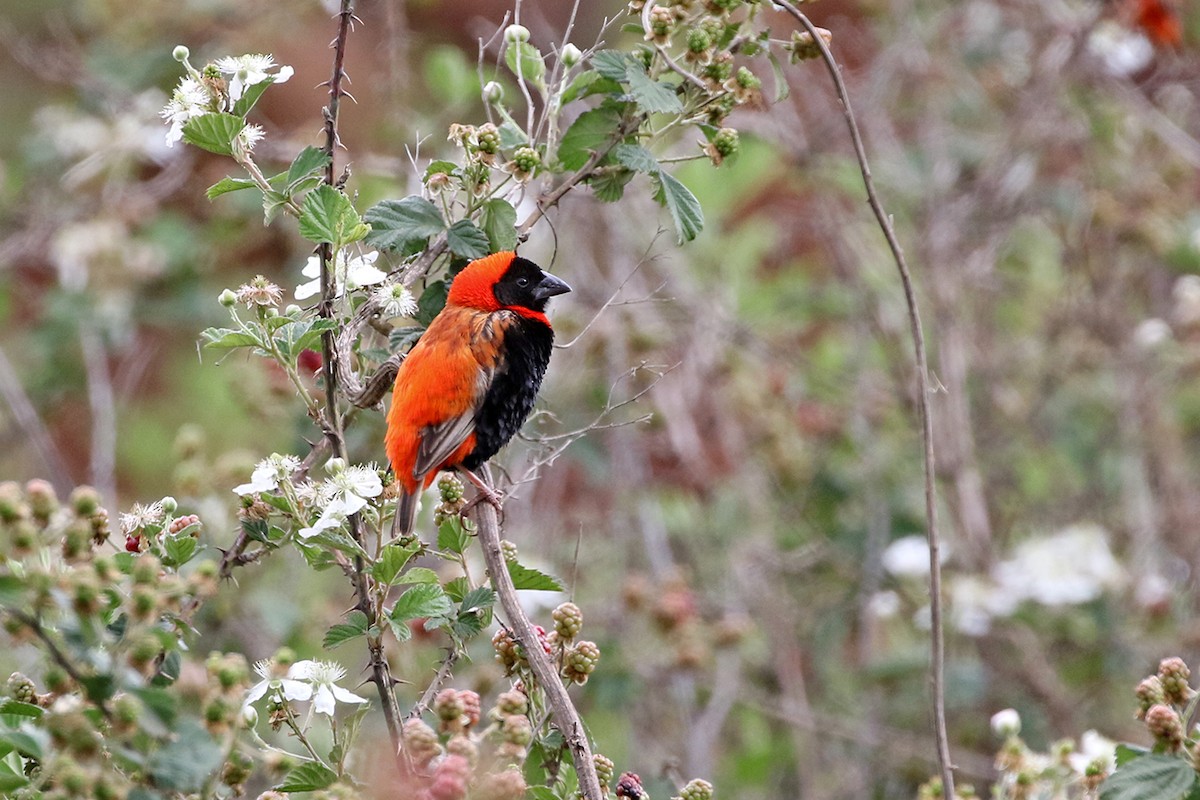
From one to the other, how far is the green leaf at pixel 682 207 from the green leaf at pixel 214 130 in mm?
818

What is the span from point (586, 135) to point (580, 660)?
1046 mm

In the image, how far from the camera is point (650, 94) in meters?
2.54

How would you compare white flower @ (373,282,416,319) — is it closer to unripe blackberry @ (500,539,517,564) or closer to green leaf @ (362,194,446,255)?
green leaf @ (362,194,446,255)

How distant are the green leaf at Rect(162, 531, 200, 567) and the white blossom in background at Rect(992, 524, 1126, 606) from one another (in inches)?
148

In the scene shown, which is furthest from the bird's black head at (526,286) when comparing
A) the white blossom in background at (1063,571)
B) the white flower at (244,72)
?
the white blossom in background at (1063,571)

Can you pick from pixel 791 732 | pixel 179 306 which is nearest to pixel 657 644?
pixel 791 732

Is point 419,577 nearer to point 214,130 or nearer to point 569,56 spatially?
point 214,130

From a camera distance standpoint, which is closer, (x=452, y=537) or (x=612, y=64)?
(x=452, y=537)

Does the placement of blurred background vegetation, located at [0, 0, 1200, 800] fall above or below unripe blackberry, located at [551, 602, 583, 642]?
above

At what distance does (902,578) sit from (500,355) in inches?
112

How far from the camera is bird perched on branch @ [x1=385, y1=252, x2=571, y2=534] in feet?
10.1

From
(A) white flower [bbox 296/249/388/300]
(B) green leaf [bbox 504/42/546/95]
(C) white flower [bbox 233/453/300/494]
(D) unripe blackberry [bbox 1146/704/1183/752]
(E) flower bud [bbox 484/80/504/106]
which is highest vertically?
(B) green leaf [bbox 504/42/546/95]

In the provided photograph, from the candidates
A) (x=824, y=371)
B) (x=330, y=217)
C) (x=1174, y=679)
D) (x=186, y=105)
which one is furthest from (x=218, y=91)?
(x=824, y=371)

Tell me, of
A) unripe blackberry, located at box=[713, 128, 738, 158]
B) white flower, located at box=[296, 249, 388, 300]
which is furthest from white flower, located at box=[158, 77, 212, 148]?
unripe blackberry, located at box=[713, 128, 738, 158]
